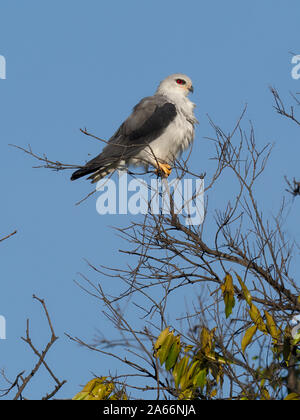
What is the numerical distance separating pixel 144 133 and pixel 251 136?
3.27 meters

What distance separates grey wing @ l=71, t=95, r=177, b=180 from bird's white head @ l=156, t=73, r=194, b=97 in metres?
0.35

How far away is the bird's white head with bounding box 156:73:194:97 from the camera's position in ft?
34.6

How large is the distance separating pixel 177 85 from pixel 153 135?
130cm

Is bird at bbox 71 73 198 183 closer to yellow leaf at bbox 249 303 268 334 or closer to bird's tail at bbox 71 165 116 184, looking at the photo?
bird's tail at bbox 71 165 116 184

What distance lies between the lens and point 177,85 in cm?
1059

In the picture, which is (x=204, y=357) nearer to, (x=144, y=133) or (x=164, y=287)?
(x=164, y=287)

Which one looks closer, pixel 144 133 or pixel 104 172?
pixel 104 172

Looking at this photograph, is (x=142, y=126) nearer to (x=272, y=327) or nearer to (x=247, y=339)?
(x=272, y=327)

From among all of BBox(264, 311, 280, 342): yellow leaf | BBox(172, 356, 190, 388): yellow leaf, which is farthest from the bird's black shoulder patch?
BBox(172, 356, 190, 388): yellow leaf

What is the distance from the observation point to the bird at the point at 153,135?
29.8ft

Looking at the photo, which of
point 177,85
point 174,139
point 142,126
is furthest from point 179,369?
point 177,85

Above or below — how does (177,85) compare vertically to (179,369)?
above

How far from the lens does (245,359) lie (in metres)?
4.87
